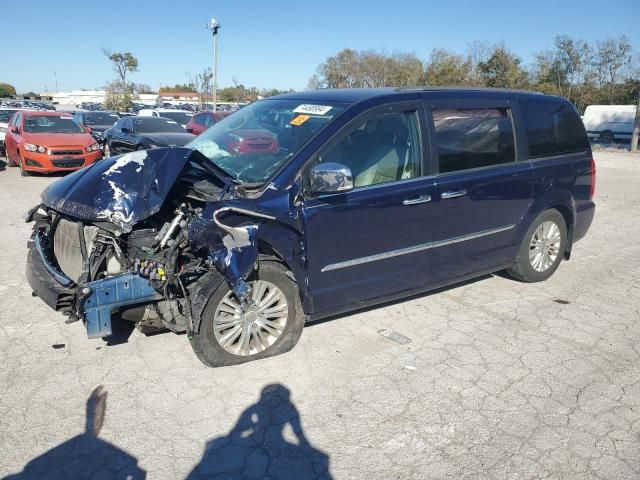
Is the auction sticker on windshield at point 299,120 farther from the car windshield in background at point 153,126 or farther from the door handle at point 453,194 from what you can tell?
the car windshield in background at point 153,126

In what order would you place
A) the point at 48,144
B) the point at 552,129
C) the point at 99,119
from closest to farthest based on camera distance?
the point at 552,129
the point at 48,144
the point at 99,119

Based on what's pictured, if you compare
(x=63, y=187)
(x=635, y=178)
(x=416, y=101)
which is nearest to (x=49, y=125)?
(x=63, y=187)

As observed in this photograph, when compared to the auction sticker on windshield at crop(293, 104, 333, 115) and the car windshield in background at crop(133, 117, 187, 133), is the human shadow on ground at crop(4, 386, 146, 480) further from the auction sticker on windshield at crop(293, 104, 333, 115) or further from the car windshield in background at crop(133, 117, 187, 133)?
the car windshield in background at crop(133, 117, 187, 133)

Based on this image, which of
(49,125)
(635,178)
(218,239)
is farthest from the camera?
(635,178)

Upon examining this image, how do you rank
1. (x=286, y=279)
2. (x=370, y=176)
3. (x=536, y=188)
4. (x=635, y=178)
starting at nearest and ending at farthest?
(x=286, y=279)
(x=370, y=176)
(x=536, y=188)
(x=635, y=178)

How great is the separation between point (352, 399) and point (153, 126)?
1351 centimetres

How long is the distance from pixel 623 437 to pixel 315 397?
181cm

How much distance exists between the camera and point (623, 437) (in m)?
3.05

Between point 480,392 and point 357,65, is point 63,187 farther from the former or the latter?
point 357,65

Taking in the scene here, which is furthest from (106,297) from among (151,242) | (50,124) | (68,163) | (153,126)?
(153,126)

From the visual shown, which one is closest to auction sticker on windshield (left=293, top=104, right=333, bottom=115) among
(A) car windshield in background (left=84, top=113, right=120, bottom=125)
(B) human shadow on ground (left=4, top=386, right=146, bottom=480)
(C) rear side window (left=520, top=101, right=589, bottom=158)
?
(C) rear side window (left=520, top=101, right=589, bottom=158)

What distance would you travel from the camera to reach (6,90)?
322 feet

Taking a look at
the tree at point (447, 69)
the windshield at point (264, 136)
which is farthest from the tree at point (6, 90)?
the windshield at point (264, 136)

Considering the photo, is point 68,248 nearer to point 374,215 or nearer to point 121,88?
point 374,215
